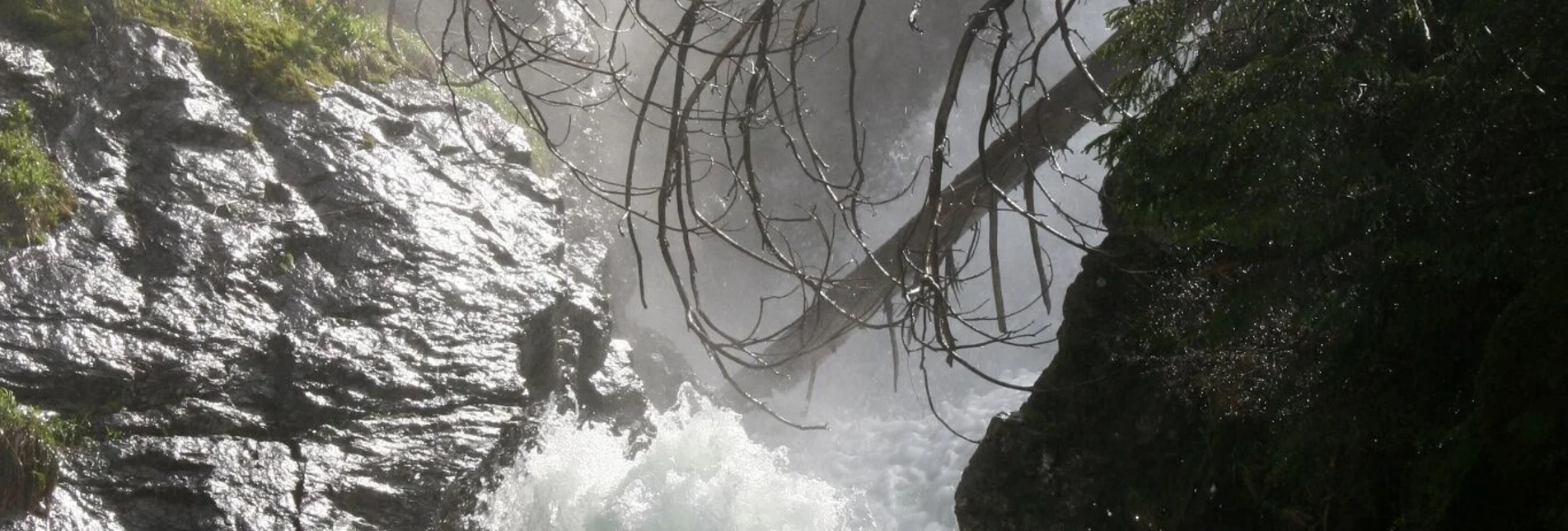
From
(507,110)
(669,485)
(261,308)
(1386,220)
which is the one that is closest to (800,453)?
(669,485)

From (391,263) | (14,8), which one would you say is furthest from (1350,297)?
(14,8)

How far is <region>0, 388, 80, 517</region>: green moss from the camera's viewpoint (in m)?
3.67

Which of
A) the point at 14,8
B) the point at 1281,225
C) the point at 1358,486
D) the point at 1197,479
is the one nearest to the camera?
the point at 1281,225

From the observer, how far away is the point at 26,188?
4.41m

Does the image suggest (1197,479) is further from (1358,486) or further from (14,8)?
(14,8)

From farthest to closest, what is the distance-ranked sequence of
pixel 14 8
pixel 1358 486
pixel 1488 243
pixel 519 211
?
pixel 519 211, pixel 14 8, pixel 1358 486, pixel 1488 243

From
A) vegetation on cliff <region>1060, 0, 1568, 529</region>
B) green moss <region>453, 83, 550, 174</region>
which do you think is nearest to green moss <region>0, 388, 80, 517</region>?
green moss <region>453, 83, 550, 174</region>

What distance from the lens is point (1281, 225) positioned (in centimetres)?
212

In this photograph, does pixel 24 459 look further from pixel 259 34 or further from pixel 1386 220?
pixel 1386 220

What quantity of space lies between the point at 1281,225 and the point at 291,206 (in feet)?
15.2

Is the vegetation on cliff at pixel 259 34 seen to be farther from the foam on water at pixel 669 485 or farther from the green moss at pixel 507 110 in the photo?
the foam on water at pixel 669 485

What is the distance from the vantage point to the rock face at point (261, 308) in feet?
13.4

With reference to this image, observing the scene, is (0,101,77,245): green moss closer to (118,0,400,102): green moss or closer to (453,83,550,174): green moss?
(118,0,400,102): green moss

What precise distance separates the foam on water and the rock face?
1.70 ft
